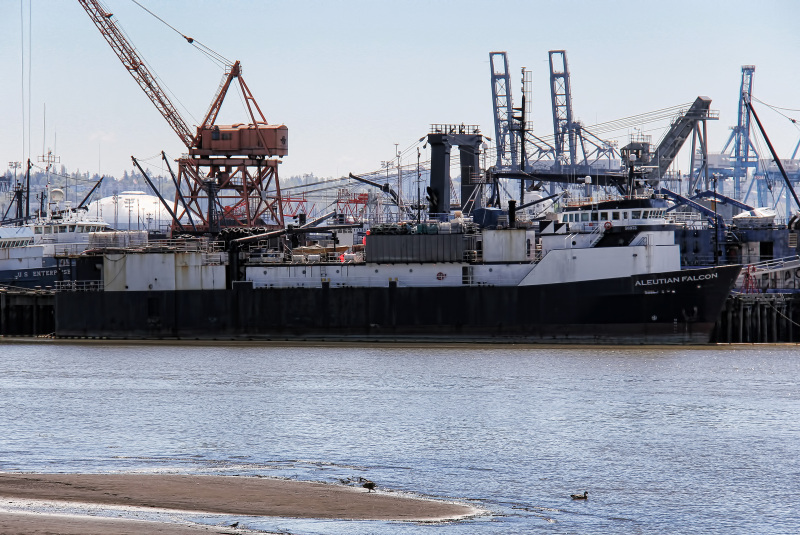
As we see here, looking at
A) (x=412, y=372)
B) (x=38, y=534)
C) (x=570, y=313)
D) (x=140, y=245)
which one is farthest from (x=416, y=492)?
(x=140, y=245)

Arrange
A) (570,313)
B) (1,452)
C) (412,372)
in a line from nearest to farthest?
(1,452) < (412,372) < (570,313)

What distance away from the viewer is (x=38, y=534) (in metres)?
16.1

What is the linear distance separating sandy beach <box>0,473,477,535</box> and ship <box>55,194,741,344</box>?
31478 mm

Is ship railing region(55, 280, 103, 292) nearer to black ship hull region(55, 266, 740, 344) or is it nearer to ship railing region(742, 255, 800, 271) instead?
black ship hull region(55, 266, 740, 344)

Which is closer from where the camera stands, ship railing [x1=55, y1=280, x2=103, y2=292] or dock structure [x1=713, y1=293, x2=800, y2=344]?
dock structure [x1=713, y1=293, x2=800, y2=344]

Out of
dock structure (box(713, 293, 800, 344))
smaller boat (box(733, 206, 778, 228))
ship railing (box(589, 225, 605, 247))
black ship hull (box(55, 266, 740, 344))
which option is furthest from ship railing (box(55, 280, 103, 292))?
smaller boat (box(733, 206, 778, 228))

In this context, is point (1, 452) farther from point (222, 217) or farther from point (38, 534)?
point (222, 217)

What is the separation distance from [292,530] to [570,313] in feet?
115

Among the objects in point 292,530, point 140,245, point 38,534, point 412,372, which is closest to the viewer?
point 38,534

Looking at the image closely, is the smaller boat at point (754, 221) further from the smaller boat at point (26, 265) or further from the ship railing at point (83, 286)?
the smaller boat at point (26, 265)

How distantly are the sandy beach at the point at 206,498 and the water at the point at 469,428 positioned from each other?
789 millimetres

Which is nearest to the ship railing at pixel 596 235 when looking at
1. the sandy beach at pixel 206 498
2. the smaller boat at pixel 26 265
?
the sandy beach at pixel 206 498

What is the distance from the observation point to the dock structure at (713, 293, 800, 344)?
5441 cm

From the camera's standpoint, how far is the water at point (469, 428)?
21.3 m
